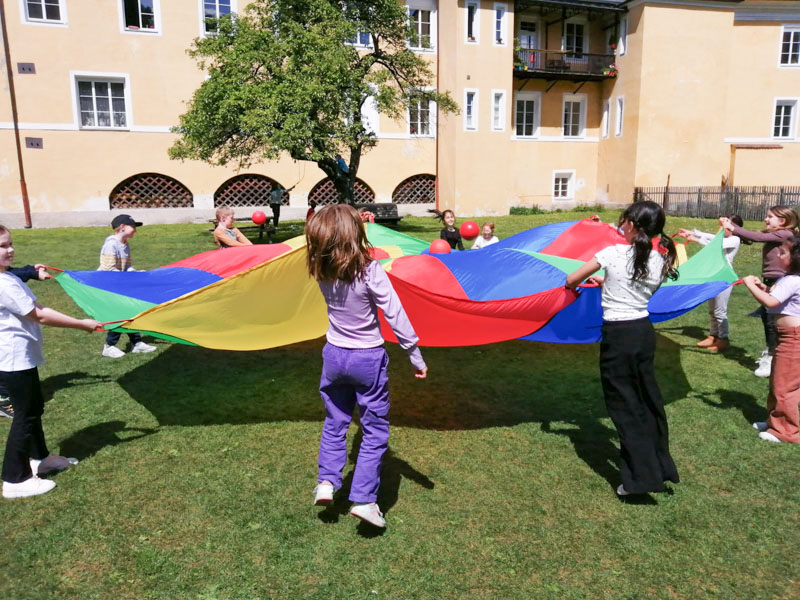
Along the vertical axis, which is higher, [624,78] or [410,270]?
[624,78]

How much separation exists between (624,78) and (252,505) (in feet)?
78.0

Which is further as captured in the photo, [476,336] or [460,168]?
[460,168]

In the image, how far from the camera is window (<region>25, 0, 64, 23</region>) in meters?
17.3

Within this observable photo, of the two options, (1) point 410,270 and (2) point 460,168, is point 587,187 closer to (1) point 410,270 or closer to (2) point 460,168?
(2) point 460,168

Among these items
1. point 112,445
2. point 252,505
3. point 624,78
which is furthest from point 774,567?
point 624,78

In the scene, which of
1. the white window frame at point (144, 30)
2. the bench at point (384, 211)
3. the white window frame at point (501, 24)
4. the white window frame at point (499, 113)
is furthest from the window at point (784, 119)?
the white window frame at point (144, 30)

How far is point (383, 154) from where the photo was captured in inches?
845

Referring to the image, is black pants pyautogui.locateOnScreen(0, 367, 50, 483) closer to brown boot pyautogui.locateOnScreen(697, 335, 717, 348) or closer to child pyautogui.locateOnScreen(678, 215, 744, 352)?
child pyautogui.locateOnScreen(678, 215, 744, 352)

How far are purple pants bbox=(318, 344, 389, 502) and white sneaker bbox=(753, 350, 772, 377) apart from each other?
415 centimetres

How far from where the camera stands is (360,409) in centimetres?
310

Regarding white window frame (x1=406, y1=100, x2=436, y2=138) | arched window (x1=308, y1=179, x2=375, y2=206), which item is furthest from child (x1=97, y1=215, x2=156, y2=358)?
white window frame (x1=406, y1=100, x2=436, y2=138)

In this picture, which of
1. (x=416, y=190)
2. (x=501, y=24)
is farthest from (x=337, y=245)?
(x=501, y=24)

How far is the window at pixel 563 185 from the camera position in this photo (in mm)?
24797

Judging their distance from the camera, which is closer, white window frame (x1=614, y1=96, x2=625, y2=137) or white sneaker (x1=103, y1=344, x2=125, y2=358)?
white sneaker (x1=103, y1=344, x2=125, y2=358)
